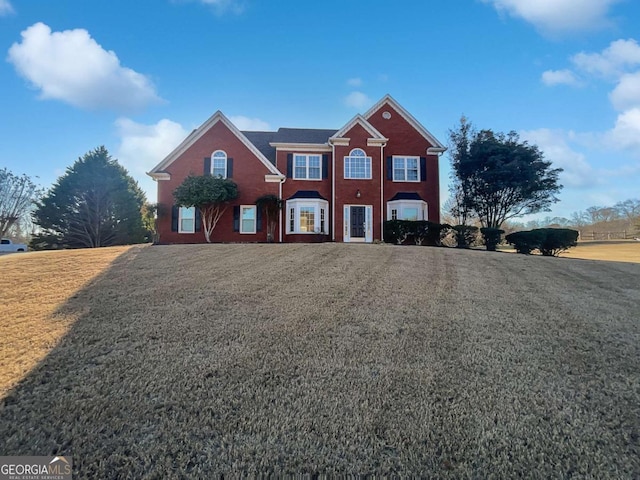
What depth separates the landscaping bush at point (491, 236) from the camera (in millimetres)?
→ 16812

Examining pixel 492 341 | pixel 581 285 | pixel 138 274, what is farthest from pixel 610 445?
pixel 138 274

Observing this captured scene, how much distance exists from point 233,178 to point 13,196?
79.6ft

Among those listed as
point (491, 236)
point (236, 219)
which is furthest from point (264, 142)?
point (491, 236)

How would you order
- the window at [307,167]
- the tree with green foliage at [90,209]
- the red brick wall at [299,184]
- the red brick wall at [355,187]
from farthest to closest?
the tree with green foliage at [90,209]
the window at [307,167]
the red brick wall at [299,184]
the red brick wall at [355,187]

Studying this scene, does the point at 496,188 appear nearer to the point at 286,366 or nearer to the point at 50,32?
the point at 286,366

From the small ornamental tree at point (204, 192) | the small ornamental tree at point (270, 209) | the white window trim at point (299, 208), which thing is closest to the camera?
the small ornamental tree at point (204, 192)

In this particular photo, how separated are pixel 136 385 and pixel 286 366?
4.81 ft

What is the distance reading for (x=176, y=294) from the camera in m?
6.14

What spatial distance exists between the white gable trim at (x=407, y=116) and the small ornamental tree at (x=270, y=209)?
27.5ft

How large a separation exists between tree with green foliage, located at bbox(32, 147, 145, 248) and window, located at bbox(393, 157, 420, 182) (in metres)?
19.7

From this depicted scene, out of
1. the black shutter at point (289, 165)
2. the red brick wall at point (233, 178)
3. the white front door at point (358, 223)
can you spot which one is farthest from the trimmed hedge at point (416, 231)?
the red brick wall at point (233, 178)

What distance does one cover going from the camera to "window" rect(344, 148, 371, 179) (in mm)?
19328

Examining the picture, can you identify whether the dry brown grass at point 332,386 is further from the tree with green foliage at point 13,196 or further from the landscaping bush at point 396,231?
the tree with green foliage at point 13,196

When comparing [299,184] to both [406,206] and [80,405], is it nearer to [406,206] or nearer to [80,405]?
[406,206]
